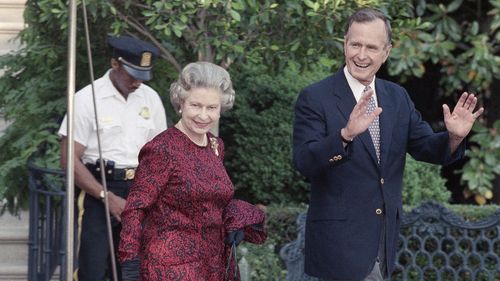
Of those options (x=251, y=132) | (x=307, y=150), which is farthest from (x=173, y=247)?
(x=251, y=132)

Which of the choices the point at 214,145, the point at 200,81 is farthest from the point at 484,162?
the point at 200,81

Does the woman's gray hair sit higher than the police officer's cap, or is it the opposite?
the police officer's cap

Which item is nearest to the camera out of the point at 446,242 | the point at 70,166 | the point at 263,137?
the point at 70,166

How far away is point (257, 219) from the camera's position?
16.3 ft

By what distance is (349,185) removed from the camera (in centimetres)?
471

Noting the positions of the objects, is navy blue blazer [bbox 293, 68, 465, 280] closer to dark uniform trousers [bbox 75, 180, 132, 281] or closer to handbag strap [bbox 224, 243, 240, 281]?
handbag strap [bbox 224, 243, 240, 281]

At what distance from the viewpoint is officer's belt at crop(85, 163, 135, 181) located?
589 centimetres

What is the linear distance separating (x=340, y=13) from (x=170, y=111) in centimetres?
143

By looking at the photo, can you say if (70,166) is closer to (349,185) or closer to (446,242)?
(349,185)

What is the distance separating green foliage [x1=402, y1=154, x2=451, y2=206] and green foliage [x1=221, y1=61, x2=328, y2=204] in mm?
768

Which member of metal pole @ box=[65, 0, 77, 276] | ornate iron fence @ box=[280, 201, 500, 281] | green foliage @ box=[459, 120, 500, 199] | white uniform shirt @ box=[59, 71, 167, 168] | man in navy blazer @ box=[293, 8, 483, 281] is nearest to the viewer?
metal pole @ box=[65, 0, 77, 276]

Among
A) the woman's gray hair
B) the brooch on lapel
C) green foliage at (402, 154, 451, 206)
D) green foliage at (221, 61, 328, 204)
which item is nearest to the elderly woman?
the woman's gray hair

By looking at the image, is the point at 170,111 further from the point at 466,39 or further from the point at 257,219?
the point at 257,219

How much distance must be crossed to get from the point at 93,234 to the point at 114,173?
322mm
